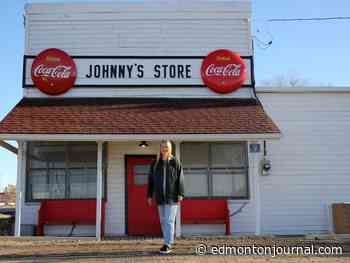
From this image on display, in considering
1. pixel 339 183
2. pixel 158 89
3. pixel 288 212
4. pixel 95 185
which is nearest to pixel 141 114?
pixel 158 89

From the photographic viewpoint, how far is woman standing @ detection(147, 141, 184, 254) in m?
8.85

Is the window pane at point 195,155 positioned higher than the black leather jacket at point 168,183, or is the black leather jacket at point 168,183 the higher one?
the window pane at point 195,155

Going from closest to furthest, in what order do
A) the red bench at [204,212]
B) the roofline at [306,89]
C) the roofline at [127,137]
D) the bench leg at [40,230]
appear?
the roofline at [127,137] → the bench leg at [40,230] → the red bench at [204,212] → the roofline at [306,89]

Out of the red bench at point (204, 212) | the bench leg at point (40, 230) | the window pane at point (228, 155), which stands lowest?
the bench leg at point (40, 230)

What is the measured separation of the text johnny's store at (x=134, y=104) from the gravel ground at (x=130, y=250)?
192 centimetres

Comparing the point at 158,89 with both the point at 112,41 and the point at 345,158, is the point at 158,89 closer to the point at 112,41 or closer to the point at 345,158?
the point at 112,41

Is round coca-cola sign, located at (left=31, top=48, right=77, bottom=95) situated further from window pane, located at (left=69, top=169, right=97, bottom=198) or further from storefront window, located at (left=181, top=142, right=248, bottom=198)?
storefront window, located at (left=181, top=142, right=248, bottom=198)

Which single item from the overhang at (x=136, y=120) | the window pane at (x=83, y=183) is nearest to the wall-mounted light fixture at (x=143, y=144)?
the overhang at (x=136, y=120)

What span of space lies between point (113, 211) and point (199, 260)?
5.38 meters

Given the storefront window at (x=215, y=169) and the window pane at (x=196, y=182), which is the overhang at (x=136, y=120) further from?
the window pane at (x=196, y=182)

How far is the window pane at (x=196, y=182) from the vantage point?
13.8 m

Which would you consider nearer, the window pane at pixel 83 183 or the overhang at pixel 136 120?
the overhang at pixel 136 120

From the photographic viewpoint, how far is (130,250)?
31.6 feet

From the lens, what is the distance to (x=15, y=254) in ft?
30.7
